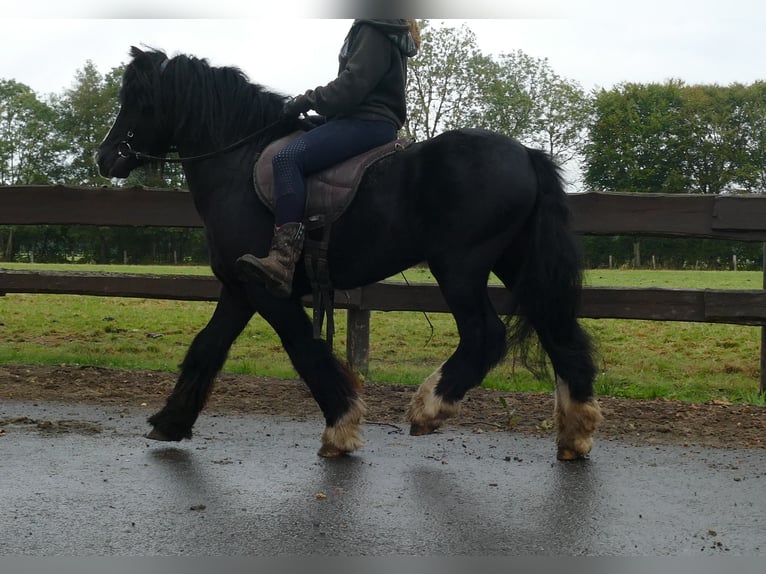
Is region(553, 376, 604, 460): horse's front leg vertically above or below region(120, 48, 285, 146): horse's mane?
below

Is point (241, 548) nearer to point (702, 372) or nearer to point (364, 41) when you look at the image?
point (364, 41)

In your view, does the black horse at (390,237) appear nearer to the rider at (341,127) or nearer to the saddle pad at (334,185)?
the saddle pad at (334,185)

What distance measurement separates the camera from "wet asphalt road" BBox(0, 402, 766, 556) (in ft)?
10.6

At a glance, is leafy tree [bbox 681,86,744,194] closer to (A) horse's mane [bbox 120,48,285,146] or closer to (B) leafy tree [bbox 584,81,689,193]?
(B) leafy tree [bbox 584,81,689,193]

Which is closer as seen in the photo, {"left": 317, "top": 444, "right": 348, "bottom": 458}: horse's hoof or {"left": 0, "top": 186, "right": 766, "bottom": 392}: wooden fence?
{"left": 317, "top": 444, "right": 348, "bottom": 458}: horse's hoof

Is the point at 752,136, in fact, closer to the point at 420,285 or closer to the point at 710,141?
the point at 710,141

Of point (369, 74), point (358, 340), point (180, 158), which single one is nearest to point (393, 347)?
point (358, 340)

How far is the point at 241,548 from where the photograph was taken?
316 cm

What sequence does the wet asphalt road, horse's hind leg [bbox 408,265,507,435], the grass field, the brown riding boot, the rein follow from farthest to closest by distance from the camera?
the grass field, the rein, the brown riding boot, horse's hind leg [bbox 408,265,507,435], the wet asphalt road

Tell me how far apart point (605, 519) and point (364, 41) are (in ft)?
9.27

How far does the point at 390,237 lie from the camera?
4.88m

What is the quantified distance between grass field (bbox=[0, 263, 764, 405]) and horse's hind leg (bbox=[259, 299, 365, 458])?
1.92 metres

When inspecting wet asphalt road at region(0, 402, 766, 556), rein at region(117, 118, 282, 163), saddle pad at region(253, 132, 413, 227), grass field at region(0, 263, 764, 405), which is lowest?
wet asphalt road at region(0, 402, 766, 556)

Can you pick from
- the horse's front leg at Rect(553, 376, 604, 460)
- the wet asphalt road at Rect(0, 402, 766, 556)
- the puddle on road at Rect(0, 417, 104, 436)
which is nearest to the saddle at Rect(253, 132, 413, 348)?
the wet asphalt road at Rect(0, 402, 766, 556)
